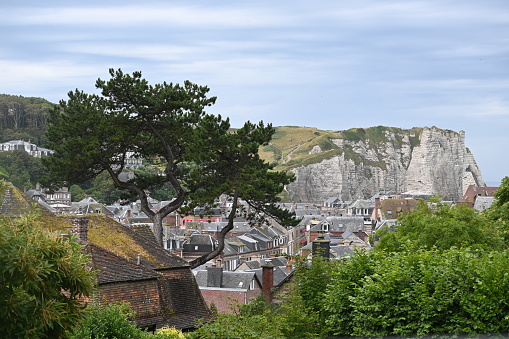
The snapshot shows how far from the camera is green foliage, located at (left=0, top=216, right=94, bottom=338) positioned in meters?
10.1

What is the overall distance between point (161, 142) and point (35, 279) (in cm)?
2581

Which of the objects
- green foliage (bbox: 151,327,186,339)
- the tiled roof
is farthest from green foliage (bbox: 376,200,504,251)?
green foliage (bbox: 151,327,186,339)

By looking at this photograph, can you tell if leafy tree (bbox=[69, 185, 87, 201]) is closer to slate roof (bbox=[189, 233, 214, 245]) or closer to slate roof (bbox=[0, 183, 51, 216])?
slate roof (bbox=[189, 233, 214, 245])

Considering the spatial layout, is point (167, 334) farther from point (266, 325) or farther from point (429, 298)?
point (429, 298)

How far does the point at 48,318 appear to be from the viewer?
1046 cm

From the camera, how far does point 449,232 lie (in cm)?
2652

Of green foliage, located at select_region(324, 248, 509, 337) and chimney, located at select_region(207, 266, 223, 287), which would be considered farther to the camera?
chimney, located at select_region(207, 266, 223, 287)

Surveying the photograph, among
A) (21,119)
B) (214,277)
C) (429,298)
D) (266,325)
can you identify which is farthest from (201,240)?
(21,119)

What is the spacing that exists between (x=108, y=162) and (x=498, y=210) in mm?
21016

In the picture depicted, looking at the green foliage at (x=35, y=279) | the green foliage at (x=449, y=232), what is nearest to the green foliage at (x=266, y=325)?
the green foliage at (x=35, y=279)

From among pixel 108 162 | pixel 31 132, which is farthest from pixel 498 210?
pixel 31 132

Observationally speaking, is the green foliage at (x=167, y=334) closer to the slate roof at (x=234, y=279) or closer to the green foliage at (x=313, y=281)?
the green foliage at (x=313, y=281)

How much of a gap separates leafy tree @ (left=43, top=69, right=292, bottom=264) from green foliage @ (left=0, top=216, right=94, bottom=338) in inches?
798

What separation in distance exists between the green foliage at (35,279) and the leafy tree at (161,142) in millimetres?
20266
